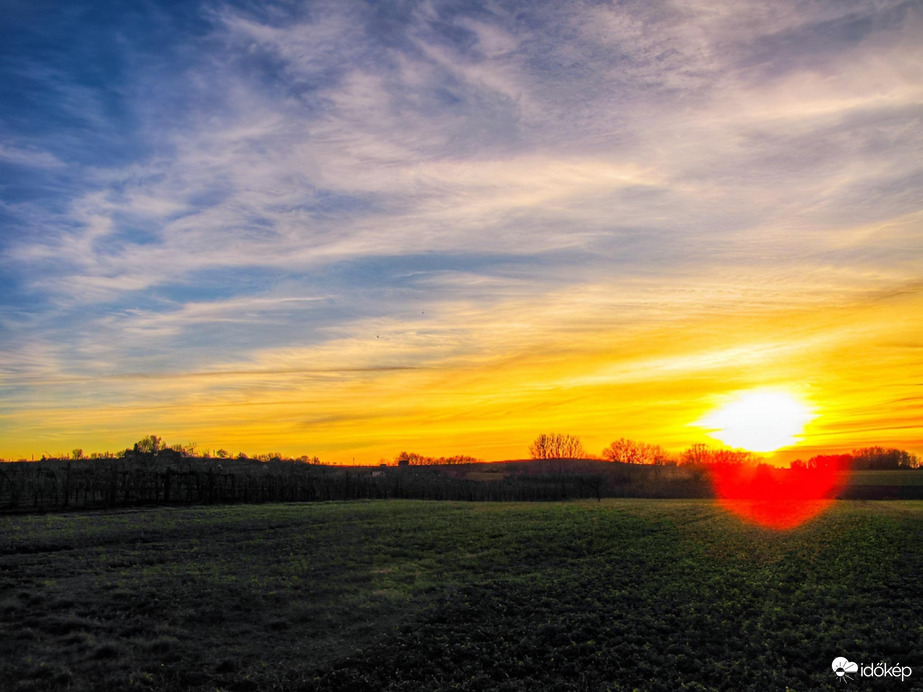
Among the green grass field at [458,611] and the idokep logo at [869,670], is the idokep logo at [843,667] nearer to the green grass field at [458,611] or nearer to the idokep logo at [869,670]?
the idokep logo at [869,670]

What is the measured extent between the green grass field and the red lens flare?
14076 millimetres

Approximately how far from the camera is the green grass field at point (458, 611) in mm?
20656

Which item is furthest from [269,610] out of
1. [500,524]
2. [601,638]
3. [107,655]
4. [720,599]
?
[500,524]

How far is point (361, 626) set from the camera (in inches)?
1037

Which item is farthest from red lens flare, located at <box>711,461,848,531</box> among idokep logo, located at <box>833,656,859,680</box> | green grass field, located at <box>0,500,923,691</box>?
idokep logo, located at <box>833,656,859,680</box>

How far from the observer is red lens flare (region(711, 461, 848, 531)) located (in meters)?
61.5

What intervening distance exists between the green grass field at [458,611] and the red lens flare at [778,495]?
1408cm

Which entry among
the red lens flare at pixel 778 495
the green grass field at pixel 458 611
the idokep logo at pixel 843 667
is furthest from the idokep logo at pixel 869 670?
the red lens flare at pixel 778 495

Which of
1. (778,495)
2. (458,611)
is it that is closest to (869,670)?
(458,611)

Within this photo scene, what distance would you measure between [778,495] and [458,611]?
4369 inches

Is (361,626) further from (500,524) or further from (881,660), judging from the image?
(500,524)

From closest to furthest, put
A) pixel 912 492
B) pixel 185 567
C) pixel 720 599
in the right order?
pixel 720 599 → pixel 185 567 → pixel 912 492

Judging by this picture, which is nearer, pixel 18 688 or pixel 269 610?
pixel 18 688

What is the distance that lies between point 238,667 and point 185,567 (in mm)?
16617
